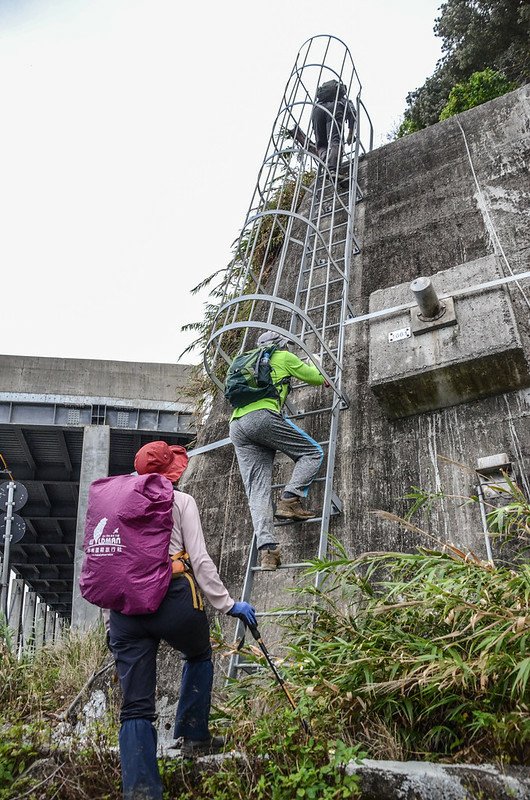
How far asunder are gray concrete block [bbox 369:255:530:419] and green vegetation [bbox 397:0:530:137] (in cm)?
1169

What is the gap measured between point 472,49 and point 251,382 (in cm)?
1668

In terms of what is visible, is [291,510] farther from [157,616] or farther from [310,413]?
[157,616]

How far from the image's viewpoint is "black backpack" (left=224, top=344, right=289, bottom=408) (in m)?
5.16

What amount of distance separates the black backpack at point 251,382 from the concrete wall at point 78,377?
10202mm

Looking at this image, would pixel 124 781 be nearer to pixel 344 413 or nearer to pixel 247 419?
pixel 247 419

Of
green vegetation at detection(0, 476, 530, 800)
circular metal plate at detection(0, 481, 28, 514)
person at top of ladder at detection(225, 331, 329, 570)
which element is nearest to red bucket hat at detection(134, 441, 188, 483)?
green vegetation at detection(0, 476, 530, 800)

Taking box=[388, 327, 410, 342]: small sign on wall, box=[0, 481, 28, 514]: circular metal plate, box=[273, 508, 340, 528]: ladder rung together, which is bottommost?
box=[273, 508, 340, 528]: ladder rung

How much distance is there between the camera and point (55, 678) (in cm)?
531

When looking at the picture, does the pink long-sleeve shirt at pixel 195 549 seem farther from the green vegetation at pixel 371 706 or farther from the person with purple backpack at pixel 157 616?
the green vegetation at pixel 371 706

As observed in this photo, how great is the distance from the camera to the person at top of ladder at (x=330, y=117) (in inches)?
340

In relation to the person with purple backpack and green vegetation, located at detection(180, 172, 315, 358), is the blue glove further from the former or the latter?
green vegetation, located at detection(180, 172, 315, 358)

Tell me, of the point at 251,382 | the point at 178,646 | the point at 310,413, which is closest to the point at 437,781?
the point at 178,646

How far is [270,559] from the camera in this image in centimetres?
490

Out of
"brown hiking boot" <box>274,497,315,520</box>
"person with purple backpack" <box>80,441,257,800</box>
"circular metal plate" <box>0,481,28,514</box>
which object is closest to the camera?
"person with purple backpack" <box>80,441,257,800</box>
